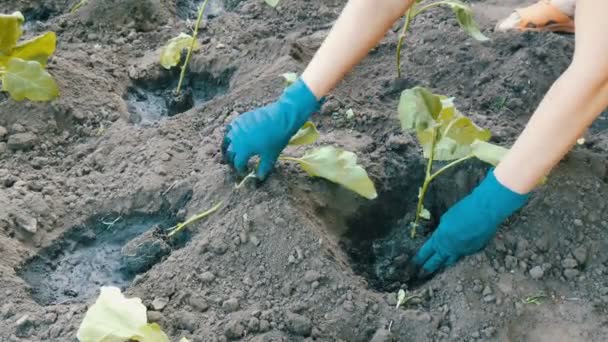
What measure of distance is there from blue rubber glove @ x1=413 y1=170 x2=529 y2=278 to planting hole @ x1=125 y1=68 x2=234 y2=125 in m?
0.99

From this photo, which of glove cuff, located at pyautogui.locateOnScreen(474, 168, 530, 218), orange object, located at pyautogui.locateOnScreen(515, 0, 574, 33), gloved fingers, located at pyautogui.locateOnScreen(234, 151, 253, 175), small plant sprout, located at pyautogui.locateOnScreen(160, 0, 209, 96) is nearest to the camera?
glove cuff, located at pyautogui.locateOnScreen(474, 168, 530, 218)

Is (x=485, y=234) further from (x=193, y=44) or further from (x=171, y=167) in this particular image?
(x=193, y=44)

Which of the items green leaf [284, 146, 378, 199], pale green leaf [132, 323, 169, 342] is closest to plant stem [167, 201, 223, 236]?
green leaf [284, 146, 378, 199]

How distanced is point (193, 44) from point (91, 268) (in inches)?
32.3

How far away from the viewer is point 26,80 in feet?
6.60

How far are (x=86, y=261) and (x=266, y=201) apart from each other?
512mm

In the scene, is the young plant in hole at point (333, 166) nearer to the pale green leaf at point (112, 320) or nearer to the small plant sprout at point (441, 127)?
the small plant sprout at point (441, 127)

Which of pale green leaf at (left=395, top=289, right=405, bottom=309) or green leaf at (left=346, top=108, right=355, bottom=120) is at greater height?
green leaf at (left=346, top=108, right=355, bottom=120)

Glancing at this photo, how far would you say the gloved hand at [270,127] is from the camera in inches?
Answer: 70.0

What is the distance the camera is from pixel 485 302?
1.71 metres

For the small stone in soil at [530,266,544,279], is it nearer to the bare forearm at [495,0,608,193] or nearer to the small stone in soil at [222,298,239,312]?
the bare forearm at [495,0,608,193]

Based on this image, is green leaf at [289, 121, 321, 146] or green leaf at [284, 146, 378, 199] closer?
green leaf at [284, 146, 378, 199]

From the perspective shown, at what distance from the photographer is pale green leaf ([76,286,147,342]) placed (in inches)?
56.5

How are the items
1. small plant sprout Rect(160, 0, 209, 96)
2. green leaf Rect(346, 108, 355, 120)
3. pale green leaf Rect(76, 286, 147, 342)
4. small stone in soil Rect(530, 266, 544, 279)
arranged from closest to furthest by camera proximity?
pale green leaf Rect(76, 286, 147, 342) < small stone in soil Rect(530, 266, 544, 279) < green leaf Rect(346, 108, 355, 120) < small plant sprout Rect(160, 0, 209, 96)
